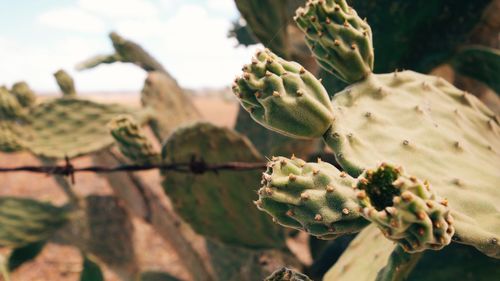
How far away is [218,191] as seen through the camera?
8.77 feet

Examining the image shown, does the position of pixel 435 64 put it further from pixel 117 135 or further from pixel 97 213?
pixel 97 213

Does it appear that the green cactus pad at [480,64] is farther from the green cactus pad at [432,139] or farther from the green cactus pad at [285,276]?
the green cactus pad at [285,276]

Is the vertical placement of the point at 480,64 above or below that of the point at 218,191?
above

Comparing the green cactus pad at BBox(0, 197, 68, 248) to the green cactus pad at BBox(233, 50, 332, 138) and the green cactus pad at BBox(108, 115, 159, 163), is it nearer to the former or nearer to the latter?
the green cactus pad at BBox(108, 115, 159, 163)

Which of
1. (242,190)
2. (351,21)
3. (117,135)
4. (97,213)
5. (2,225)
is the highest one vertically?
(351,21)

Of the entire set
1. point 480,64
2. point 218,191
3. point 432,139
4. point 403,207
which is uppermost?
point 403,207

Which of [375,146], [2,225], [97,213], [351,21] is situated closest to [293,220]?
[375,146]

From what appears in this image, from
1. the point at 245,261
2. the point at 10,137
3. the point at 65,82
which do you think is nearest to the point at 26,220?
the point at 10,137

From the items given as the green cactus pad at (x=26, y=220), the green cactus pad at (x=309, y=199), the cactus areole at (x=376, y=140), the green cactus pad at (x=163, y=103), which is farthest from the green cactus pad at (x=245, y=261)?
the green cactus pad at (x=309, y=199)

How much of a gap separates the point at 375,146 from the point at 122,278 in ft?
9.78

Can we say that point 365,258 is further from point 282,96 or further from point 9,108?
point 9,108

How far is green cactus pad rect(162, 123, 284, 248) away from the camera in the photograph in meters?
2.58

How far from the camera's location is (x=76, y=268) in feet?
18.0

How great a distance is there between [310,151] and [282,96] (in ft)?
7.22
